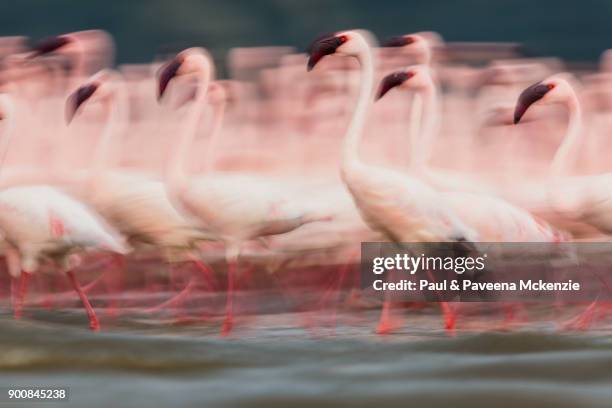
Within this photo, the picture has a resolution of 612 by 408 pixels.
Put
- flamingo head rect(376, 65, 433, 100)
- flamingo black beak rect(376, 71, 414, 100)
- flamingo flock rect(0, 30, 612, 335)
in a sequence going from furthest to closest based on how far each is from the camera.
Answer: flamingo head rect(376, 65, 433, 100) → flamingo black beak rect(376, 71, 414, 100) → flamingo flock rect(0, 30, 612, 335)

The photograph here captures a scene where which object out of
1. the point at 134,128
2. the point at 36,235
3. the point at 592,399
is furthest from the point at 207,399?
the point at 134,128

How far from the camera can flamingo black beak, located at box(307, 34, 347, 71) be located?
665cm

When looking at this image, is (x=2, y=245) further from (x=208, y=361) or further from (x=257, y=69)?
(x=257, y=69)

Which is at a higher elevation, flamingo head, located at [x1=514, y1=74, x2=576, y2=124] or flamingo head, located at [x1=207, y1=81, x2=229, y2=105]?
flamingo head, located at [x1=514, y1=74, x2=576, y2=124]

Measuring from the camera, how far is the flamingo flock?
6422 millimetres

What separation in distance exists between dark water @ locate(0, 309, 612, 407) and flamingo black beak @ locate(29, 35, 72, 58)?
307cm

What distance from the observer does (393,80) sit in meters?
7.38

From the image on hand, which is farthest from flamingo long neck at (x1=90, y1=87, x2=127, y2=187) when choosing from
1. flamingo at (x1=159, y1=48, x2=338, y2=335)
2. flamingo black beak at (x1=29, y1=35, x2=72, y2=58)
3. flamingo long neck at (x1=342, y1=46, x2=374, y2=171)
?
flamingo long neck at (x1=342, y1=46, x2=374, y2=171)

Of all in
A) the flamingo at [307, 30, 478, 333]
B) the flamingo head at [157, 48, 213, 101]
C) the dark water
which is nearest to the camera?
the dark water

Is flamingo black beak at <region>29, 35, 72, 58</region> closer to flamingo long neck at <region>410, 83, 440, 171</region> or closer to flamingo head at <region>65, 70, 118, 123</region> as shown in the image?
flamingo head at <region>65, 70, 118, 123</region>

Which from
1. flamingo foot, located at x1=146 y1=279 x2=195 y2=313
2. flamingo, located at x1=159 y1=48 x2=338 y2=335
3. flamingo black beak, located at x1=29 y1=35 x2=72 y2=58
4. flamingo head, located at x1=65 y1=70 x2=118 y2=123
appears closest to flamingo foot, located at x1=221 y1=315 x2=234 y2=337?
flamingo, located at x1=159 y1=48 x2=338 y2=335

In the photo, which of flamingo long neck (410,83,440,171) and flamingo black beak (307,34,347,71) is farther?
flamingo long neck (410,83,440,171)

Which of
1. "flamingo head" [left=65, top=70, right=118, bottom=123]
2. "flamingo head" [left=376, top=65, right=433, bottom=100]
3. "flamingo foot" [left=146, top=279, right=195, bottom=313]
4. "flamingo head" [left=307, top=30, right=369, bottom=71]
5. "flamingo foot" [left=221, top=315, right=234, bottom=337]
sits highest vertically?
"flamingo head" [left=307, top=30, right=369, bottom=71]

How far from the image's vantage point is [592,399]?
14.6ft
